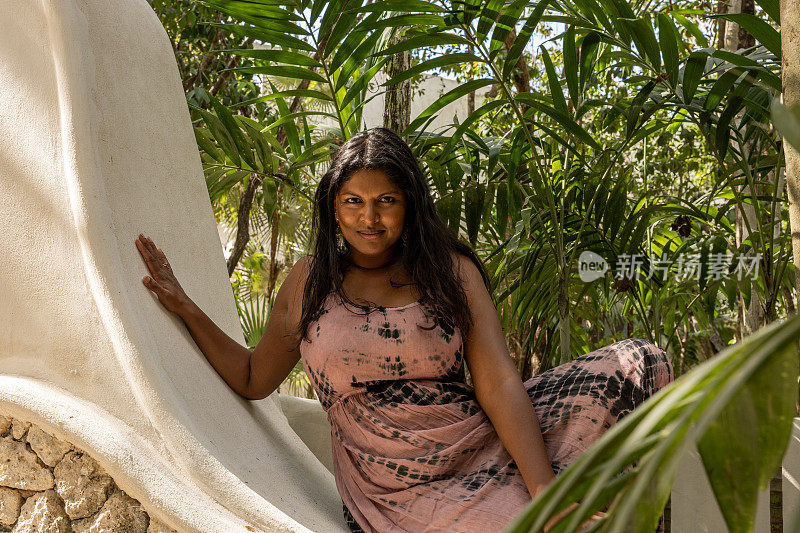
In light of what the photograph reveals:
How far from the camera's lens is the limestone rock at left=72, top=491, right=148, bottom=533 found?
119 cm

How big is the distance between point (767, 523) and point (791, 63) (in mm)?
1012

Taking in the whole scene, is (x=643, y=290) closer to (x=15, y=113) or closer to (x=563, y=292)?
(x=563, y=292)

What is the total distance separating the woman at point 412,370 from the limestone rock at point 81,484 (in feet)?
1.16

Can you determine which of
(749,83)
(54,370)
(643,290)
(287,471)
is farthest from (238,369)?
(643,290)

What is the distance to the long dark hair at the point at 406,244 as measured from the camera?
1552 millimetres

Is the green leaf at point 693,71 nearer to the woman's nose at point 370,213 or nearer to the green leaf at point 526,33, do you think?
the green leaf at point 526,33

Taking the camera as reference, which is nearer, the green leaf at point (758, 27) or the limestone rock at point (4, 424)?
the limestone rock at point (4, 424)

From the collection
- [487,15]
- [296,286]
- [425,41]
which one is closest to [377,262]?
[296,286]

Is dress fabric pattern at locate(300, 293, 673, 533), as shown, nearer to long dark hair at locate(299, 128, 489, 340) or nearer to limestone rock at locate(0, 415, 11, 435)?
long dark hair at locate(299, 128, 489, 340)

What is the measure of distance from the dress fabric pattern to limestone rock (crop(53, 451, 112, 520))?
48cm

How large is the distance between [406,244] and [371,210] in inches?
4.8

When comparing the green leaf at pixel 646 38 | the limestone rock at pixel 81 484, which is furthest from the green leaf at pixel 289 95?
the limestone rock at pixel 81 484

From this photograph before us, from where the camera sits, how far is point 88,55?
56.8 inches

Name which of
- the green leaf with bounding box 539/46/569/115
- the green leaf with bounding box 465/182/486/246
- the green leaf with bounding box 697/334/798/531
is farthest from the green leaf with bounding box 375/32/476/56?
the green leaf with bounding box 697/334/798/531
